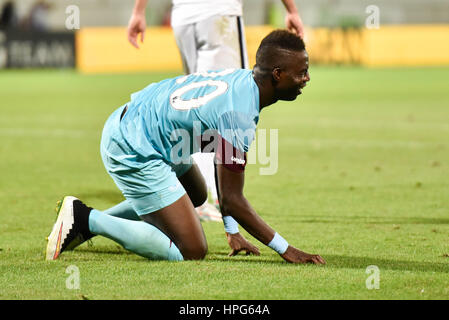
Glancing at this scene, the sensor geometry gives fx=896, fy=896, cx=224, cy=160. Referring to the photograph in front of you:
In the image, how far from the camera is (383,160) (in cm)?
1061

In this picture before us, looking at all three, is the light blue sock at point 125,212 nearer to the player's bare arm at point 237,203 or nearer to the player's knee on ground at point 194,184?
the player's knee on ground at point 194,184

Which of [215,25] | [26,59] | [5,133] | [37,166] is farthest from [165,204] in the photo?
[26,59]

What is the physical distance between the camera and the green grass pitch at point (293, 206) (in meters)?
4.89

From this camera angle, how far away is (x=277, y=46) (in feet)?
17.2

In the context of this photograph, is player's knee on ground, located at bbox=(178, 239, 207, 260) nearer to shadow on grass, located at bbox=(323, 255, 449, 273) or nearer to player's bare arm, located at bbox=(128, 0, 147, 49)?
Result: shadow on grass, located at bbox=(323, 255, 449, 273)

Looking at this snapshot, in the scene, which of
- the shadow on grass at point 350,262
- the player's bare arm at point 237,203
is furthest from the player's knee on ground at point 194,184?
the player's bare arm at point 237,203

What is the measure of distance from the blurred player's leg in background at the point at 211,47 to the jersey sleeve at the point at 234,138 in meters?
2.15

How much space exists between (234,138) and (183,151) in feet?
2.32

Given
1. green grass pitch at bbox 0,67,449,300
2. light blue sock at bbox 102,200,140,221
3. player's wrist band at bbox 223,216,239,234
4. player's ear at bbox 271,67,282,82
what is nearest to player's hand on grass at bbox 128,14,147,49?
green grass pitch at bbox 0,67,449,300

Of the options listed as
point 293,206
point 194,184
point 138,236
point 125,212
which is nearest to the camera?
point 138,236

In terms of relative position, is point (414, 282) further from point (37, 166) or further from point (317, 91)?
point (317, 91)

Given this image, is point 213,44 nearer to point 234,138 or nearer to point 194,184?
point 194,184

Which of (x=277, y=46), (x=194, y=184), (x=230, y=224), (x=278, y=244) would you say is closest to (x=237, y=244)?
(x=230, y=224)
